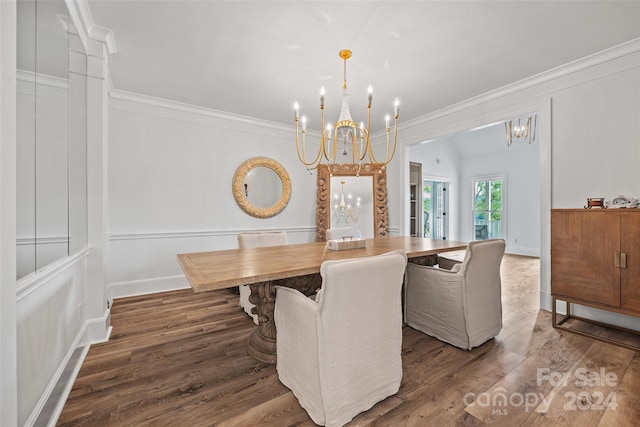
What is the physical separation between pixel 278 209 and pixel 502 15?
3.50m

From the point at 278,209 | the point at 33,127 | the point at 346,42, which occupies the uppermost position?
the point at 346,42

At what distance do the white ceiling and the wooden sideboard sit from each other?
1.48 m

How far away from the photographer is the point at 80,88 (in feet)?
7.08

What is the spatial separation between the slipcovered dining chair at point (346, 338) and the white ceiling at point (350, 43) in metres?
1.78

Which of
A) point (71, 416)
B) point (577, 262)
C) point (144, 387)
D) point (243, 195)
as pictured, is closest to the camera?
point (71, 416)

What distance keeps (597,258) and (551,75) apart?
1.89 meters

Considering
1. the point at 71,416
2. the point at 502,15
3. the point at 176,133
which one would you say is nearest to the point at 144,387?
the point at 71,416

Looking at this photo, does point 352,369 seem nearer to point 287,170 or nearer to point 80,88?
point 80,88

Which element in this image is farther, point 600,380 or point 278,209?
point 278,209

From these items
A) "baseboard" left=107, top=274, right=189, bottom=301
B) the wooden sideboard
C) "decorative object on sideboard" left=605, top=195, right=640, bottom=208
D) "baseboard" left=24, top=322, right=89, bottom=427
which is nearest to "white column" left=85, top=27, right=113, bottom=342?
"baseboard" left=24, top=322, right=89, bottom=427

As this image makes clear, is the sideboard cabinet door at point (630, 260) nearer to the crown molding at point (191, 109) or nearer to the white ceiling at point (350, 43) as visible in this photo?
the white ceiling at point (350, 43)

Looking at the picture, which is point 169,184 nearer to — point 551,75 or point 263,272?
point 263,272

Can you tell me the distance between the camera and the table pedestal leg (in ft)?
6.54

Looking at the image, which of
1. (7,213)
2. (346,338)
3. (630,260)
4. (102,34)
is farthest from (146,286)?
(630,260)
